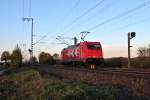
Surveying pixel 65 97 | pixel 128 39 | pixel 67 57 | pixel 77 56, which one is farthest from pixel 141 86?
pixel 67 57

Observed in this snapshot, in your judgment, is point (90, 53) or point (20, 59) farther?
point (20, 59)

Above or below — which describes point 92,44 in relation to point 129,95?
above

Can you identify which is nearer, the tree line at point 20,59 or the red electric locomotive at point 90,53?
the red electric locomotive at point 90,53

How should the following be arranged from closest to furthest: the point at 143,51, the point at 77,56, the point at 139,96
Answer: the point at 139,96
the point at 77,56
the point at 143,51

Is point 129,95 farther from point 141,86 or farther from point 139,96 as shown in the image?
point 141,86

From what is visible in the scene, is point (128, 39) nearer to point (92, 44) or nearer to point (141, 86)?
point (92, 44)

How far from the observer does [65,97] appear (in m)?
11.3

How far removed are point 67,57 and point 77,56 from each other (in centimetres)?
821

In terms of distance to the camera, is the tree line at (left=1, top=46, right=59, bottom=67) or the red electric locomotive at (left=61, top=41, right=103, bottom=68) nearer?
the red electric locomotive at (left=61, top=41, right=103, bottom=68)

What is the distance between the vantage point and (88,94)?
11.2 meters

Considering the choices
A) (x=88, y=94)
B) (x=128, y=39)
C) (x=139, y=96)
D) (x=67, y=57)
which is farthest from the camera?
(x=67, y=57)

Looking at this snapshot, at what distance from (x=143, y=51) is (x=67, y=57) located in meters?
17.5

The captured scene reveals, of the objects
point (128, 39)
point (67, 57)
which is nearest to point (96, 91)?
point (128, 39)

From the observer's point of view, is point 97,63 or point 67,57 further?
point 67,57
